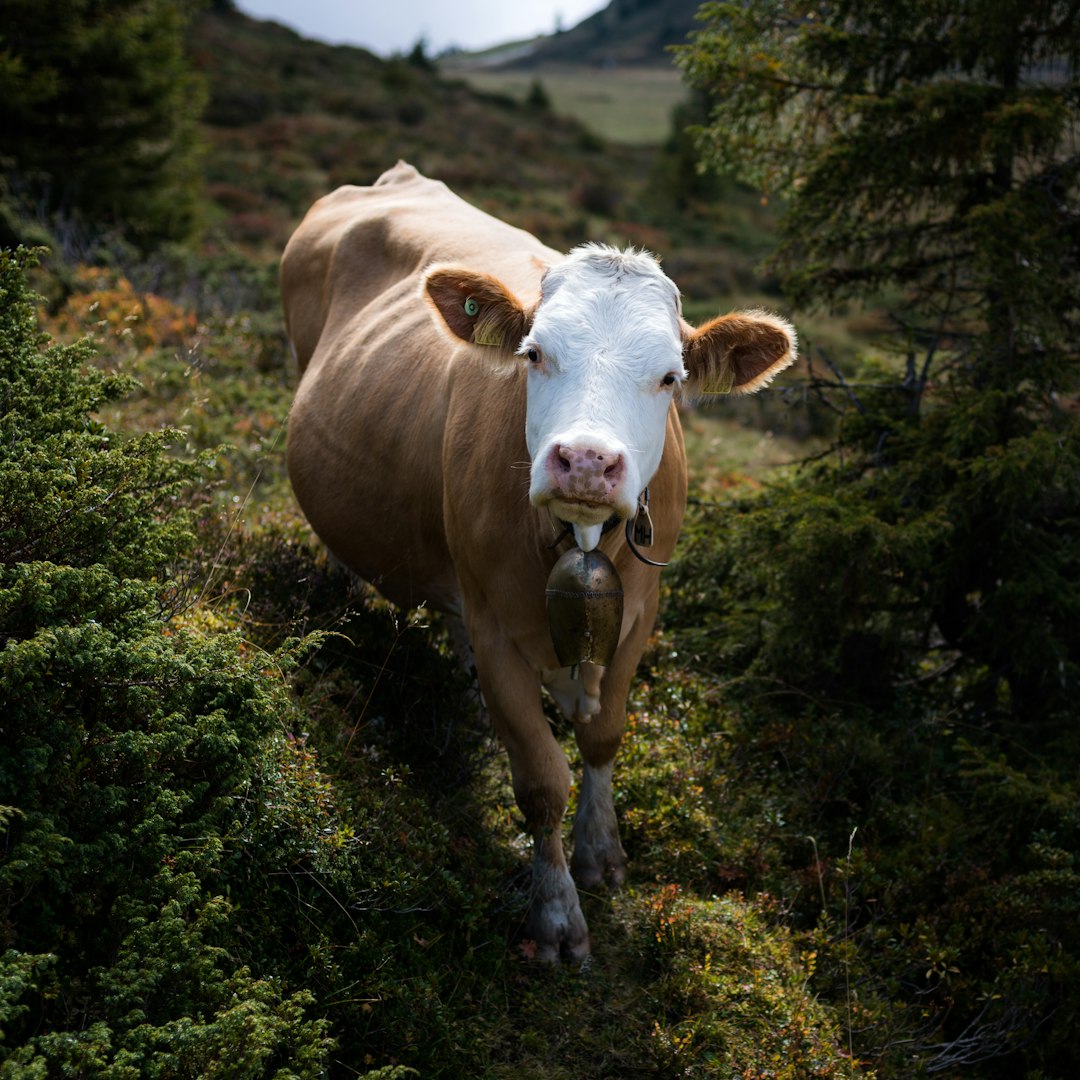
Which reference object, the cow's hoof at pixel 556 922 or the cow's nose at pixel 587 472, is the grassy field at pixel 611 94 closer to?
the cow's hoof at pixel 556 922

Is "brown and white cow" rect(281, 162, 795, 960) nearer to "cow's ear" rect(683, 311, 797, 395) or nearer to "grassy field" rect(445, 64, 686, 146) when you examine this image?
"cow's ear" rect(683, 311, 797, 395)

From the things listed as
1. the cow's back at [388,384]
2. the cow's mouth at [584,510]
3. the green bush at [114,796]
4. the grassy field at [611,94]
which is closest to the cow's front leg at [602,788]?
the cow's back at [388,384]

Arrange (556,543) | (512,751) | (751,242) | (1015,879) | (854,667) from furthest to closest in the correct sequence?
(751,242), (854,667), (1015,879), (512,751), (556,543)

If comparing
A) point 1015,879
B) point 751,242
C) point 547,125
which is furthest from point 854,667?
point 547,125

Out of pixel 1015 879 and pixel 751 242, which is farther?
pixel 751 242

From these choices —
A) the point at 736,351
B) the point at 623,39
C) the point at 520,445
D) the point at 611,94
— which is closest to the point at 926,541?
the point at 736,351

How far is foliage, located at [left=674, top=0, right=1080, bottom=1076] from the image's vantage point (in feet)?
15.0

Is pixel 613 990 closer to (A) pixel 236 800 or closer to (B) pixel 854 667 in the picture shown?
(A) pixel 236 800

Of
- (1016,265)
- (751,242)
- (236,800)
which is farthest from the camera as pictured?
(751,242)

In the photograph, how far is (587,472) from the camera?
123 inches

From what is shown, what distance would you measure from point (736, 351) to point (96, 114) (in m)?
13.2

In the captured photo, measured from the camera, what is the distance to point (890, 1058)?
4.04 meters

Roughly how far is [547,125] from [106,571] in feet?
164

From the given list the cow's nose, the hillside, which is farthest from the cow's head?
the hillside
